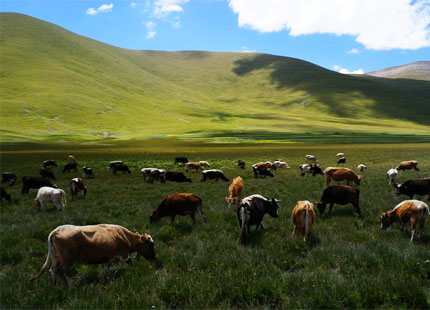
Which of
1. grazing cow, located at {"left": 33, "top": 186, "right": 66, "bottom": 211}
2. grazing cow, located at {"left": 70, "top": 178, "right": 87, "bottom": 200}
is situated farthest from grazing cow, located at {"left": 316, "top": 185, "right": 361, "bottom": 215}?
grazing cow, located at {"left": 70, "top": 178, "right": 87, "bottom": 200}

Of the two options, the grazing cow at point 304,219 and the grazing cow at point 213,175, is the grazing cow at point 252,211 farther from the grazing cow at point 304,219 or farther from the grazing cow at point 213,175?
the grazing cow at point 213,175

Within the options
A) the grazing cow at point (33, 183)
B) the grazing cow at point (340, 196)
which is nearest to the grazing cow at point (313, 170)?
the grazing cow at point (340, 196)

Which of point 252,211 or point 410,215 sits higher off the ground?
point 410,215

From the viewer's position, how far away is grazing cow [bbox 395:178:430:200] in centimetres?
1368

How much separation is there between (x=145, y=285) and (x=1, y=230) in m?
8.37

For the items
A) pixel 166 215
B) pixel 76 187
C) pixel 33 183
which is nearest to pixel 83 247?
pixel 166 215

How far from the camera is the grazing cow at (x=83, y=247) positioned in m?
6.07

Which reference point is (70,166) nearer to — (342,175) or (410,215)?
(342,175)

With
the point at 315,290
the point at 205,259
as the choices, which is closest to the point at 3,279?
the point at 205,259

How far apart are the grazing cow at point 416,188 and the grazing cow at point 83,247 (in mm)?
14344

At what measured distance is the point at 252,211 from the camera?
31.5 ft

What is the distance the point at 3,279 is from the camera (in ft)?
20.8

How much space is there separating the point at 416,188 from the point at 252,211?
10173 millimetres

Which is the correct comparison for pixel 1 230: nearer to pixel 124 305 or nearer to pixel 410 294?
pixel 124 305
